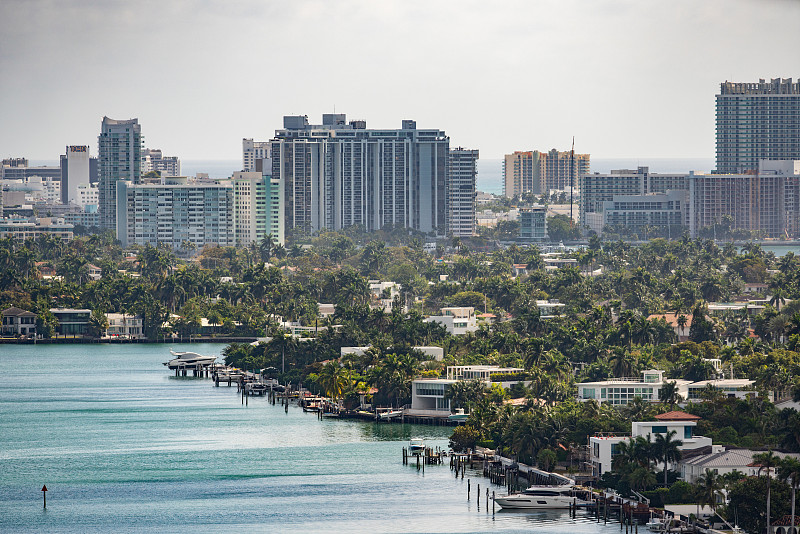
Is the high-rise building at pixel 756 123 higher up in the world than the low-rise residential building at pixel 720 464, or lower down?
higher up

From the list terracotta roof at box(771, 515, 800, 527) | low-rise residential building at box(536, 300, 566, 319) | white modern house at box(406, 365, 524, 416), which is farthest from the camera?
low-rise residential building at box(536, 300, 566, 319)

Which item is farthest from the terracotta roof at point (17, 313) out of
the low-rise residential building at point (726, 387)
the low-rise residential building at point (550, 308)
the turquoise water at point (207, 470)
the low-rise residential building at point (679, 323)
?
the low-rise residential building at point (726, 387)

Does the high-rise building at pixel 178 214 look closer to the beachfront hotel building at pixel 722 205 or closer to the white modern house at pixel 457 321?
the beachfront hotel building at pixel 722 205

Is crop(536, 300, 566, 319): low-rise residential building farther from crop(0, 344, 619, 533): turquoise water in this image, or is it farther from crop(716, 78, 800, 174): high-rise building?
crop(716, 78, 800, 174): high-rise building

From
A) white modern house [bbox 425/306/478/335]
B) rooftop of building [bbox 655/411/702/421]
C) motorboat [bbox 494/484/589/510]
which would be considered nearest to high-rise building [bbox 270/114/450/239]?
white modern house [bbox 425/306/478/335]

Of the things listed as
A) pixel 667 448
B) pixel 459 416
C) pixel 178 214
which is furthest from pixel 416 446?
pixel 178 214

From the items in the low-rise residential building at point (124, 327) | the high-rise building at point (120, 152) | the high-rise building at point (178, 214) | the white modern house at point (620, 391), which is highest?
the high-rise building at point (120, 152)

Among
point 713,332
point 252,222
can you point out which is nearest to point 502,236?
point 252,222
